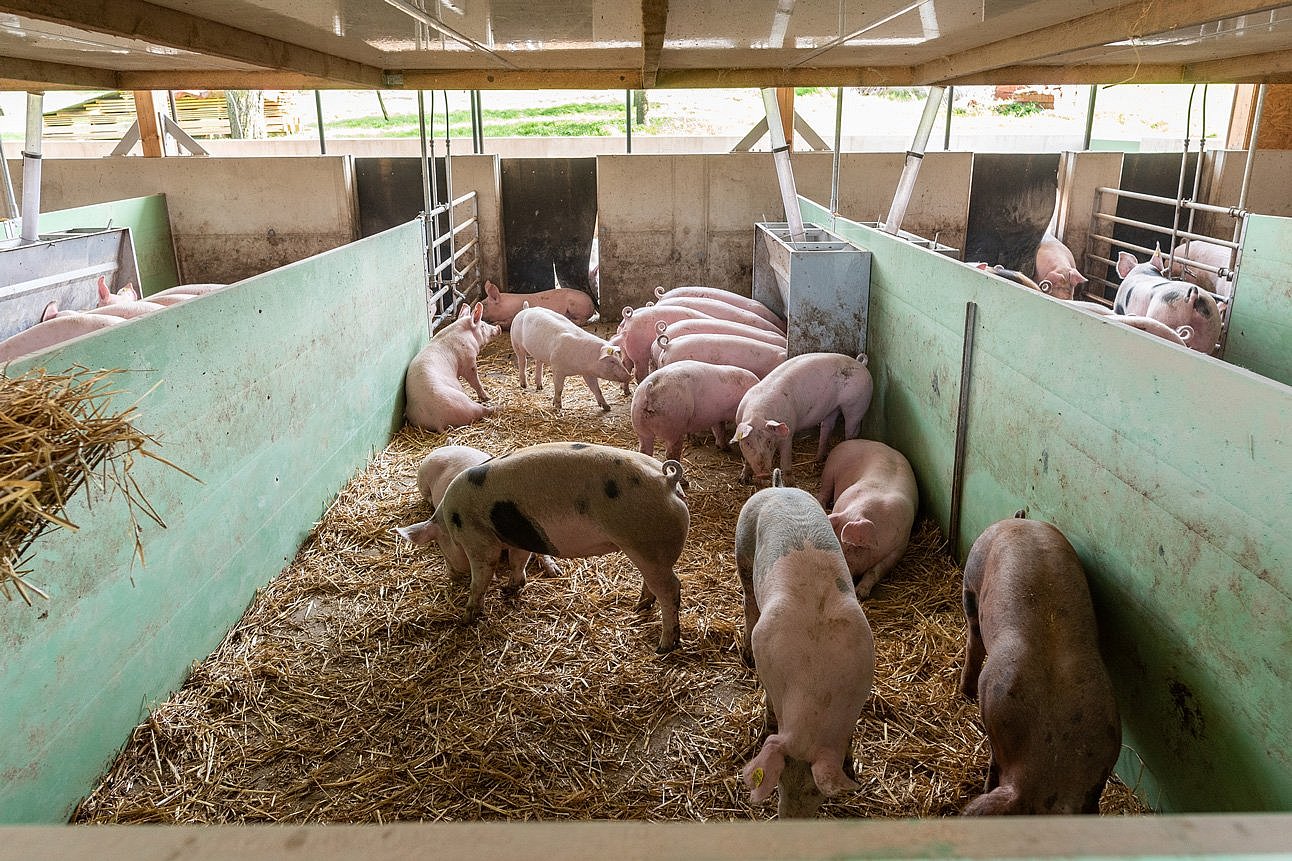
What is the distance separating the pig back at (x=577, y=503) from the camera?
3422 mm

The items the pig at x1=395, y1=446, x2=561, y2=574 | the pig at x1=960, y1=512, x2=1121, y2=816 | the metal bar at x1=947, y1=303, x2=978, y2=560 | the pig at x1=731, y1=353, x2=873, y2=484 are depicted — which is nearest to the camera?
the pig at x1=960, y1=512, x2=1121, y2=816

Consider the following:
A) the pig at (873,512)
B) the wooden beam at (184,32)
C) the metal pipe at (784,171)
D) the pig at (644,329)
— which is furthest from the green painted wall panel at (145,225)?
the pig at (873,512)

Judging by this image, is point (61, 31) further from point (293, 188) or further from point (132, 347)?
point (293, 188)

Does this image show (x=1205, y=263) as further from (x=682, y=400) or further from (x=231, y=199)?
(x=231, y=199)

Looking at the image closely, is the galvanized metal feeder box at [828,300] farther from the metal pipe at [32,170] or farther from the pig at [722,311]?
the metal pipe at [32,170]

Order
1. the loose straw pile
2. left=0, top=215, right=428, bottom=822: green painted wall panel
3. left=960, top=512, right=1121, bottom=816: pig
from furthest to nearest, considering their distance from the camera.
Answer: left=0, top=215, right=428, bottom=822: green painted wall panel → left=960, top=512, right=1121, bottom=816: pig → the loose straw pile

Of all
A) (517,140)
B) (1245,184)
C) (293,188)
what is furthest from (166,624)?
(517,140)

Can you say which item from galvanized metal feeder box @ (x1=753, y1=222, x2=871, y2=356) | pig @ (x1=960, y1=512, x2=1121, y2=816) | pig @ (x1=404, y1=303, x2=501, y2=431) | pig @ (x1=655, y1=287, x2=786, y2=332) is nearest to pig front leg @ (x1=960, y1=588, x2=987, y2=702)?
pig @ (x1=960, y1=512, x2=1121, y2=816)

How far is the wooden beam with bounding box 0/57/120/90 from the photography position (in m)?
5.77

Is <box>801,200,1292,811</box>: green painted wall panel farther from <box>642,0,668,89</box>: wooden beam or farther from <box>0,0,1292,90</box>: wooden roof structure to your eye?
<box>642,0,668,89</box>: wooden beam

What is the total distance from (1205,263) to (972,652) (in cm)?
669

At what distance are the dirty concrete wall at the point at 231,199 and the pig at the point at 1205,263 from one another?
8.26 metres

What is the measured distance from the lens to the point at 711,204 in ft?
30.9

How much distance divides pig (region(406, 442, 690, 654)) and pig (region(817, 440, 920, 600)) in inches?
27.7
